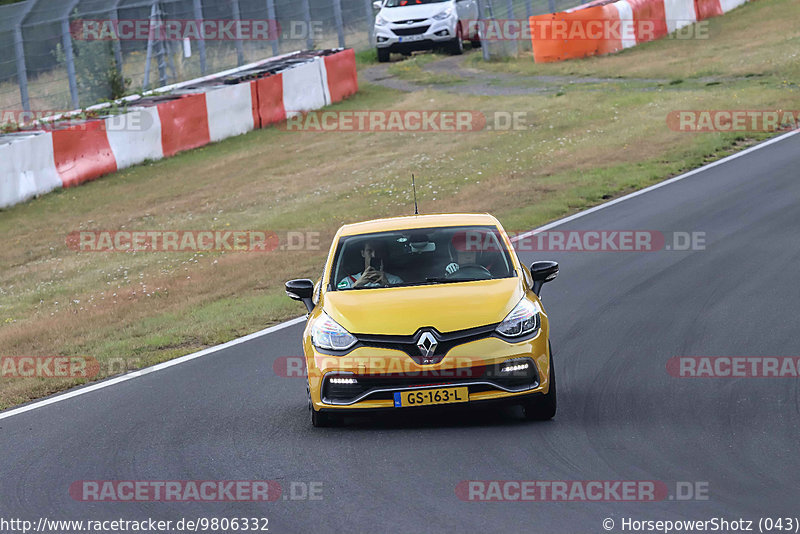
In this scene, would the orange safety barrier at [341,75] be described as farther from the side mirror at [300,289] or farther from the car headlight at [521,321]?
the car headlight at [521,321]

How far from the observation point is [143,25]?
31.4 meters

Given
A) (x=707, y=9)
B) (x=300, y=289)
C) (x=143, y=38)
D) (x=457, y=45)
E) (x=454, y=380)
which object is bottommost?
(x=457, y=45)

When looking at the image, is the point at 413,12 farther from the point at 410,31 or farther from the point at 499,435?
the point at 499,435

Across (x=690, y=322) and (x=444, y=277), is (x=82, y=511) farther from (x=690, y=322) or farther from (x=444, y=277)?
(x=690, y=322)

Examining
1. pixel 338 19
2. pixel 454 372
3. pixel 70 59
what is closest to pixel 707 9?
pixel 338 19

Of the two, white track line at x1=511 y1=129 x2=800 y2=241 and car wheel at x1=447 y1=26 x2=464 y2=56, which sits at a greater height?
car wheel at x1=447 y1=26 x2=464 y2=56

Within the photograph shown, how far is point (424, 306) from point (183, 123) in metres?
19.1

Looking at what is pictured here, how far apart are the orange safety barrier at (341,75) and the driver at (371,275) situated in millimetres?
21719

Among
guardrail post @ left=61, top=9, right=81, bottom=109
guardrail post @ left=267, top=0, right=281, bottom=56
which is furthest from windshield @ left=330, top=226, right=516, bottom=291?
guardrail post @ left=267, top=0, right=281, bottom=56

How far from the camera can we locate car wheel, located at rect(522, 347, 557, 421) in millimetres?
8227

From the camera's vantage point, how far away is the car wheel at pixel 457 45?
37312mm

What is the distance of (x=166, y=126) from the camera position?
85.5 feet

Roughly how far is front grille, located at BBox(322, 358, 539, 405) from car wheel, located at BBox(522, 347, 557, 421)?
0.42 ft

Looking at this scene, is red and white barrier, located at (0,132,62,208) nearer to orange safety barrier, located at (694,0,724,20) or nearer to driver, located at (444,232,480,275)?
driver, located at (444,232,480,275)
